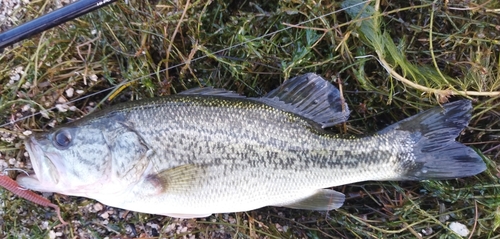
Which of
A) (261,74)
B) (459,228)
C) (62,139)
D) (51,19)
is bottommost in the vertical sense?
(459,228)

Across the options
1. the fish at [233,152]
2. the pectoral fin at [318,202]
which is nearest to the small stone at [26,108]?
the fish at [233,152]

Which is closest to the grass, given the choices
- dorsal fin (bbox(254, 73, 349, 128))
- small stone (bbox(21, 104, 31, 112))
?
small stone (bbox(21, 104, 31, 112))

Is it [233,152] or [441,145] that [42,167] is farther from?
[441,145]

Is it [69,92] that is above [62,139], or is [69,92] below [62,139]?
above

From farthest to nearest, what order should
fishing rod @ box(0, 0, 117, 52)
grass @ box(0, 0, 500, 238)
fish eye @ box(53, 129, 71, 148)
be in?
grass @ box(0, 0, 500, 238) < fish eye @ box(53, 129, 71, 148) < fishing rod @ box(0, 0, 117, 52)

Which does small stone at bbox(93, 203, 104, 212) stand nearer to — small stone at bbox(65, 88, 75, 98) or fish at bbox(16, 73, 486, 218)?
fish at bbox(16, 73, 486, 218)

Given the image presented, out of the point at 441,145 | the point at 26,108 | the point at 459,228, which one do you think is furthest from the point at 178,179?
the point at 459,228
